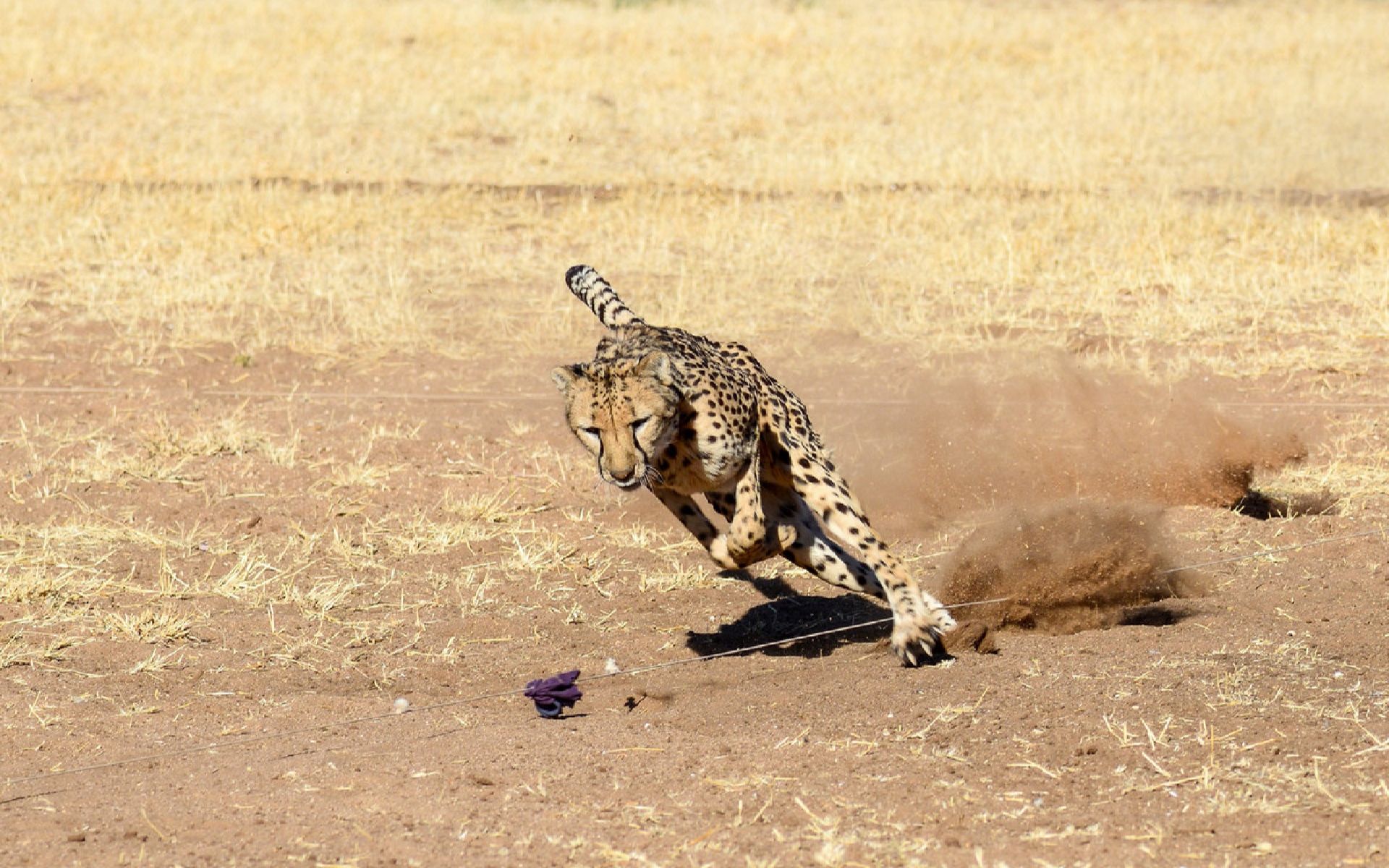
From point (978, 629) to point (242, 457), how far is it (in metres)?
4.08

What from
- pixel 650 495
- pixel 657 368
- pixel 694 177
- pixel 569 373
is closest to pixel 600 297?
pixel 569 373

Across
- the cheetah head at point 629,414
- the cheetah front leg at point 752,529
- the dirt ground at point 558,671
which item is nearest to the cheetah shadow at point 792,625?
the dirt ground at point 558,671

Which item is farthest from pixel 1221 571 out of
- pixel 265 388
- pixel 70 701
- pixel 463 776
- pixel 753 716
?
pixel 265 388

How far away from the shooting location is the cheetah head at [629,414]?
17.3 ft

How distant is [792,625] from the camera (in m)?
6.46

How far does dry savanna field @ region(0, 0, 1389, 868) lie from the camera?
4.32 m

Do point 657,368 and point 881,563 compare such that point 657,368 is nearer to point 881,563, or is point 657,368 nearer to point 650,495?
point 881,563

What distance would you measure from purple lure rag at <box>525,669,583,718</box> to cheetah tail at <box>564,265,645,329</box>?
1.52 metres

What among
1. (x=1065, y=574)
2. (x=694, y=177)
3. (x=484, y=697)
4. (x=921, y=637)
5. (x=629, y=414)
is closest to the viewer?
(x=629, y=414)

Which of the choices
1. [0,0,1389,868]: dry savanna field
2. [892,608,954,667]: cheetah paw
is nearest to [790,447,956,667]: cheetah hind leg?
[892,608,954,667]: cheetah paw

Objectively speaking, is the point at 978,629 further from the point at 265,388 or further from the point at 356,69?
the point at 356,69

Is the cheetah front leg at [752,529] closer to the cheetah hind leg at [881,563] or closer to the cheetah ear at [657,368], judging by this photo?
the cheetah hind leg at [881,563]

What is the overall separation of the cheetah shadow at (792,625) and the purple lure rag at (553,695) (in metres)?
0.81

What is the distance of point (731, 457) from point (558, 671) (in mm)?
1029
